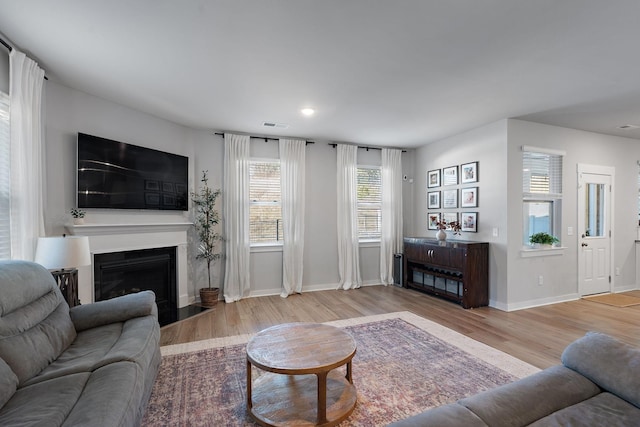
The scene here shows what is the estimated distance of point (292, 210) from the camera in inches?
204

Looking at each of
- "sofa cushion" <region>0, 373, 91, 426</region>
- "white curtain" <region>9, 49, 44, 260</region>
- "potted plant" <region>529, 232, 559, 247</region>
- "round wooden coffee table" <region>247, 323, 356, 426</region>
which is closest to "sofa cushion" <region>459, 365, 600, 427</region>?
"round wooden coffee table" <region>247, 323, 356, 426</region>

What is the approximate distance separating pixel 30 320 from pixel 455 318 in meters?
4.12

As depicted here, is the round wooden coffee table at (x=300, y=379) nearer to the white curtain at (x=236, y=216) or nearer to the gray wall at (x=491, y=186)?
the white curtain at (x=236, y=216)

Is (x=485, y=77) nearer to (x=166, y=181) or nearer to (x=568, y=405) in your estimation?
(x=568, y=405)

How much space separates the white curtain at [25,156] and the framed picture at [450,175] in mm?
5333

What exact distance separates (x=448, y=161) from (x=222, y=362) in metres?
4.60

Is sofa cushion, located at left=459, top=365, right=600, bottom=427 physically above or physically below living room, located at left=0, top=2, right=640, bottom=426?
below

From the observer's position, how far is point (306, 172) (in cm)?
543

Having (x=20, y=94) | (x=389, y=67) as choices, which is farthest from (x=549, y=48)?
(x=20, y=94)

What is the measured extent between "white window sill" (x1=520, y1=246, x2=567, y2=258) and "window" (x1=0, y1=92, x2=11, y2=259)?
18.7 feet

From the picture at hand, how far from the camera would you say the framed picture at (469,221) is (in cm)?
471

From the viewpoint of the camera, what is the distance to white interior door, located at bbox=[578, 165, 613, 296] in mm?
4848

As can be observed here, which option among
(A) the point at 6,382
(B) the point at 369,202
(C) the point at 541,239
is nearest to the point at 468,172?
(C) the point at 541,239

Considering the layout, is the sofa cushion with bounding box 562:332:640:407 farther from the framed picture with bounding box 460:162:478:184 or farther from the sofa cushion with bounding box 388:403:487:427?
the framed picture with bounding box 460:162:478:184
